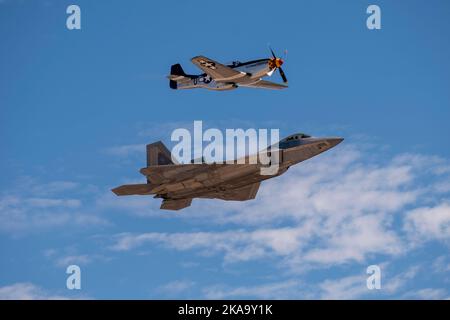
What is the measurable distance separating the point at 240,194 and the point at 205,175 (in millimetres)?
7815

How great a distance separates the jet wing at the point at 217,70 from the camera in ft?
326

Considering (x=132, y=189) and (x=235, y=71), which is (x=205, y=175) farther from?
(x=235, y=71)

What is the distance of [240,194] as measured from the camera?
7831 centimetres

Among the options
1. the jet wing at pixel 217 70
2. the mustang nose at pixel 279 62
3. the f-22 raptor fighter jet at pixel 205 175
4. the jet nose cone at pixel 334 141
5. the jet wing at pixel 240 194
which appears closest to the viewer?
the jet nose cone at pixel 334 141

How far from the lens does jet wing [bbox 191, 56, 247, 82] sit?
99.3 metres

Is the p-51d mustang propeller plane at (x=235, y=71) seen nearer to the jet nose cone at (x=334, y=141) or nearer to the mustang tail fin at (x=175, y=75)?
the mustang tail fin at (x=175, y=75)

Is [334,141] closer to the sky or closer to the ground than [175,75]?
closer to the ground

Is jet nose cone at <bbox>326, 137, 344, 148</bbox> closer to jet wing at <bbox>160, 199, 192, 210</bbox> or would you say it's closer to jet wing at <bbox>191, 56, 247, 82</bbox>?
jet wing at <bbox>160, 199, 192, 210</bbox>

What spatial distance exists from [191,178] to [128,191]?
738 centimetres

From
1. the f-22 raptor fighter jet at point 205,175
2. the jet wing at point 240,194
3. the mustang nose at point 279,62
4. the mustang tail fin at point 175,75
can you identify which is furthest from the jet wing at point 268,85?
the f-22 raptor fighter jet at point 205,175

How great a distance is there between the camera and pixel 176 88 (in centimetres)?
11456

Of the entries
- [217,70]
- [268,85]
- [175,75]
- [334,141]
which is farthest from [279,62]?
[334,141]
